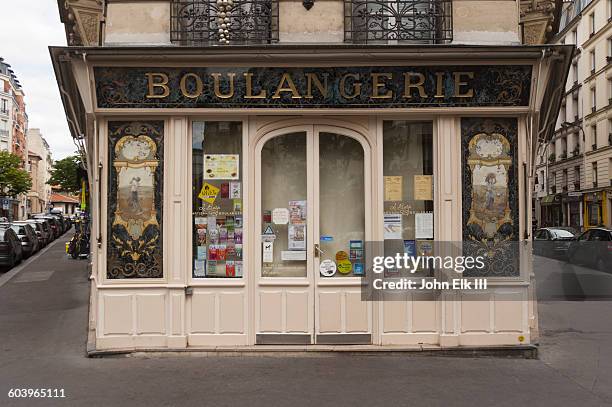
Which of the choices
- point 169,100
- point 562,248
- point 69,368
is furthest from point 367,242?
point 562,248

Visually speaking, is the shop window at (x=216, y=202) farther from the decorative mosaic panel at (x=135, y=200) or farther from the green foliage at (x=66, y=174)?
the green foliage at (x=66, y=174)

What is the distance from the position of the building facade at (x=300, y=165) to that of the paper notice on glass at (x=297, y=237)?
0.03 metres

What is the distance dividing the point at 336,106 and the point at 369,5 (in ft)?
5.12

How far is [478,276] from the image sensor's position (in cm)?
759

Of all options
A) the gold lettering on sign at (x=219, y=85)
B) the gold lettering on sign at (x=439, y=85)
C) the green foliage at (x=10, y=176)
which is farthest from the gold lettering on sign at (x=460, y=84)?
the green foliage at (x=10, y=176)

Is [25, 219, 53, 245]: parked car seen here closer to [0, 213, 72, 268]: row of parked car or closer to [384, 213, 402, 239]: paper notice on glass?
[0, 213, 72, 268]: row of parked car

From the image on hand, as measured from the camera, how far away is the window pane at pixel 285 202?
772 cm

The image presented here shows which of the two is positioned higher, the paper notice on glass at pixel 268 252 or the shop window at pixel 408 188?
the shop window at pixel 408 188

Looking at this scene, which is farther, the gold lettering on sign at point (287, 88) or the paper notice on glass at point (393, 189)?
the paper notice on glass at point (393, 189)

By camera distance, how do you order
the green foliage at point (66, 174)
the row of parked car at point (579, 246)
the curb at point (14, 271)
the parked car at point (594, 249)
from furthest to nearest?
1. the green foliage at point (66, 174)
2. the row of parked car at point (579, 246)
3. the parked car at point (594, 249)
4. the curb at point (14, 271)

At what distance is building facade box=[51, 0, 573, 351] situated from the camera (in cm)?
738

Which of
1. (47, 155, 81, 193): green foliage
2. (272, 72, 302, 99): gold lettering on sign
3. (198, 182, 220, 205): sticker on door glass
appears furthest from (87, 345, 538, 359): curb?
(47, 155, 81, 193): green foliage

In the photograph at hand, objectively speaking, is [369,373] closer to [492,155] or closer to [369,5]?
[492,155]

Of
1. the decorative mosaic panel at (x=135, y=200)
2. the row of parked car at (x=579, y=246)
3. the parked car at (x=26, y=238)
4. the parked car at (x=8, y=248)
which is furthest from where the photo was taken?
the parked car at (x=26, y=238)
